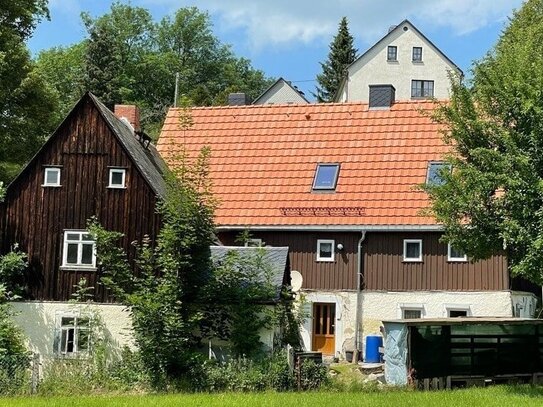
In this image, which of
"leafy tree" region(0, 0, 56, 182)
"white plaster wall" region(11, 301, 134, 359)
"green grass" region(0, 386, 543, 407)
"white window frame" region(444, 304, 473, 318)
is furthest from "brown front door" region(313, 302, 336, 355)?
"leafy tree" region(0, 0, 56, 182)

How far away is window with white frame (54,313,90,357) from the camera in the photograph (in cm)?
2467

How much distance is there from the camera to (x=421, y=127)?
110 feet

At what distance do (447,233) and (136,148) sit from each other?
10.9 metres

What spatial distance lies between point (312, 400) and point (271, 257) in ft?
24.9

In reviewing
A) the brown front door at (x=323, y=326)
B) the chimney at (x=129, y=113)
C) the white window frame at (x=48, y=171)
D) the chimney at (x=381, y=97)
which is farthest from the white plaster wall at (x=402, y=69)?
the white window frame at (x=48, y=171)

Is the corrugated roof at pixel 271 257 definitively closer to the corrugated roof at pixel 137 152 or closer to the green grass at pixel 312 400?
the corrugated roof at pixel 137 152

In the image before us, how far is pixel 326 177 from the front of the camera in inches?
1289

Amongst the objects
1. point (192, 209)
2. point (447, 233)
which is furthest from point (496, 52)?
point (192, 209)

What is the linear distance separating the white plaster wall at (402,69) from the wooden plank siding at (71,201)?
34714mm

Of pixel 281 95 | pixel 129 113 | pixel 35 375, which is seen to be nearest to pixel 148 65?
pixel 281 95

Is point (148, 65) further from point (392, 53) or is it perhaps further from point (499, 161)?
point (499, 161)

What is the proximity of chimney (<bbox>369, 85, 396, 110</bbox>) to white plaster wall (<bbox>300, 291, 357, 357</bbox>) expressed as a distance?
8.83 m

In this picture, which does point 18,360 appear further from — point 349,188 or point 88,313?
point 349,188

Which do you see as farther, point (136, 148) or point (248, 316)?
point (136, 148)
